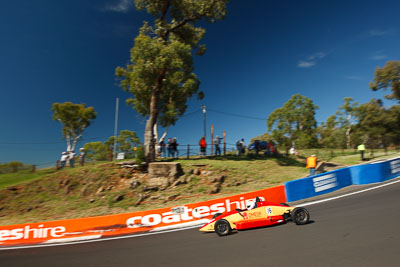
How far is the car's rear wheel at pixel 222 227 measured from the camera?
679cm

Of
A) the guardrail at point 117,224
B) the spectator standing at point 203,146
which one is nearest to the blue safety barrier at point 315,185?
the guardrail at point 117,224

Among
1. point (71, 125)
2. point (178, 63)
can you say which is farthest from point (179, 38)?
point (71, 125)

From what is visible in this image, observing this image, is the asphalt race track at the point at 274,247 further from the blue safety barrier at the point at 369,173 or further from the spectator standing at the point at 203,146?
the spectator standing at the point at 203,146

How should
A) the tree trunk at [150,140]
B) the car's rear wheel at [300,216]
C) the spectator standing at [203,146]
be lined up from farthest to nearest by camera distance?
the spectator standing at [203,146] → the tree trunk at [150,140] → the car's rear wheel at [300,216]

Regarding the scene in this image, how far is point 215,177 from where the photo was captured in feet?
51.0

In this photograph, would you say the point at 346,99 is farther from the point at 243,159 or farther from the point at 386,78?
the point at 243,159

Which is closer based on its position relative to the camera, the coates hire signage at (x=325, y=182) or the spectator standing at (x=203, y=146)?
the coates hire signage at (x=325, y=182)

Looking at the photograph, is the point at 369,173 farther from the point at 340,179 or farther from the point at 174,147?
the point at 174,147

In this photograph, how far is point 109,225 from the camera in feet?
29.8

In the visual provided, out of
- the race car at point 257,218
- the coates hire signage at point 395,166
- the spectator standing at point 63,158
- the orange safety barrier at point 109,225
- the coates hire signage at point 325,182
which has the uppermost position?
the spectator standing at point 63,158

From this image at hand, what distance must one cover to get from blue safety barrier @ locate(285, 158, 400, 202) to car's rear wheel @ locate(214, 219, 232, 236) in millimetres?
4912

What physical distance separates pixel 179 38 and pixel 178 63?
12.4 feet

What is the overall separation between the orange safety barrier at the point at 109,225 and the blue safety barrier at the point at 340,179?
390 cm

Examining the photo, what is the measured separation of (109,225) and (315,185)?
10.2 metres
